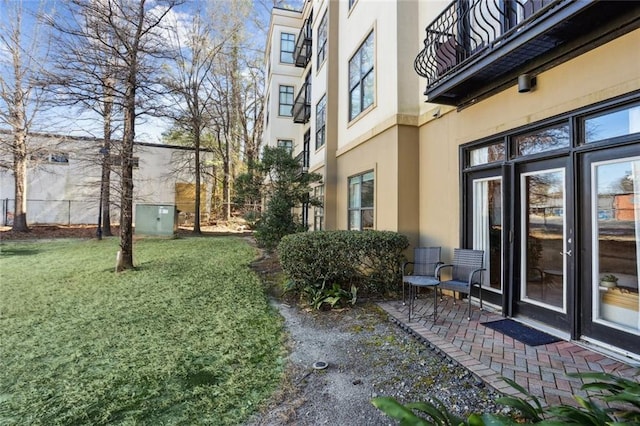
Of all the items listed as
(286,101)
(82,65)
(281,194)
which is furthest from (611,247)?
(286,101)

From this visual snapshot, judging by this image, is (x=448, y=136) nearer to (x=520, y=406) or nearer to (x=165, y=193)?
(x=520, y=406)

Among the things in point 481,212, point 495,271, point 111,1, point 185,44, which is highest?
point 185,44

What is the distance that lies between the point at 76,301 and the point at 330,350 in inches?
178

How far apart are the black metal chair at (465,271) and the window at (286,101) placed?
1477 cm

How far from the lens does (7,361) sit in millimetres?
3375

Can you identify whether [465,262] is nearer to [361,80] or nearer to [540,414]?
[540,414]

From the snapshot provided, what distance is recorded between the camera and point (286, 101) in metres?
18.1

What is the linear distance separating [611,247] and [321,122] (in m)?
9.33

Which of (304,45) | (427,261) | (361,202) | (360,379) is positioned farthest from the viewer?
(304,45)

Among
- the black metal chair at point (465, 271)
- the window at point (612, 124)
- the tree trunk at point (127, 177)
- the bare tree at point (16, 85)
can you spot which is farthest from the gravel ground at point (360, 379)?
the bare tree at point (16, 85)

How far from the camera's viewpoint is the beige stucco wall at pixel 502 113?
323 cm

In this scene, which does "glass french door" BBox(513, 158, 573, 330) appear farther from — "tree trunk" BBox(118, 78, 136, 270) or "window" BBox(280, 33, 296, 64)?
"window" BBox(280, 33, 296, 64)

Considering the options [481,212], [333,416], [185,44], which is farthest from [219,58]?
[333,416]

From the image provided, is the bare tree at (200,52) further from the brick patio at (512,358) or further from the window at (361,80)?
the brick patio at (512,358)
